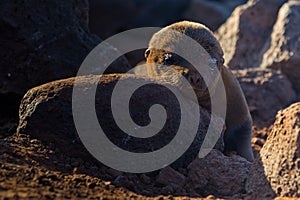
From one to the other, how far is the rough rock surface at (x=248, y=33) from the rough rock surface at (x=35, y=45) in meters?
3.21

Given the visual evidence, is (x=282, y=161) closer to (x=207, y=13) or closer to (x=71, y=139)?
(x=71, y=139)

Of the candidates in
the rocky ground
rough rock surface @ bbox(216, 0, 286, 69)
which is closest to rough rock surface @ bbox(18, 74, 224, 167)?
the rocky ground

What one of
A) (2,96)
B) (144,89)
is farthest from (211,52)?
(2,96)

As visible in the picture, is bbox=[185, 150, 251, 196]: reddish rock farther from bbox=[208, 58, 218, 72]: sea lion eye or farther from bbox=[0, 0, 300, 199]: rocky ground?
bbox=[208, 58, 218, 72]: sea lion eye

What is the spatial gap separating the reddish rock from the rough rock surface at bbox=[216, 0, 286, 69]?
394 cm

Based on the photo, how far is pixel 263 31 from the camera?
8.74 m

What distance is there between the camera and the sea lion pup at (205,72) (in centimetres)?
521

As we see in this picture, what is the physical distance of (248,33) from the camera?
8688 millimetres

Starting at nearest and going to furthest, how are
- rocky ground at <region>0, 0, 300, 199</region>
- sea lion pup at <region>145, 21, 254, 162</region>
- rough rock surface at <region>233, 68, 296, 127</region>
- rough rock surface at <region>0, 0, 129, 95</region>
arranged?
1. rocky ground at <region>0, 0, 300, 199</region>
2. sea lion pup at <region>145, 21, 254, 162</region>
3. rough rock surface at <region>0, 0, 129, 95</region>
4. rough rock surface at <region>233, 68, 296, 127</region>

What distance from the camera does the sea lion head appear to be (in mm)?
5152

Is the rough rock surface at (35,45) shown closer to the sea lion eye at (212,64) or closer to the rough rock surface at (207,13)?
the sea lion eye at (212,64)

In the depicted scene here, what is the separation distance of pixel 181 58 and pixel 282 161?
1.42 meters

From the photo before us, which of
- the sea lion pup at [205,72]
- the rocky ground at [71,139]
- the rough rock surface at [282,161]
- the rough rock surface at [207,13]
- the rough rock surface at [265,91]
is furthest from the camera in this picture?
the rough rock surface at [207,13]

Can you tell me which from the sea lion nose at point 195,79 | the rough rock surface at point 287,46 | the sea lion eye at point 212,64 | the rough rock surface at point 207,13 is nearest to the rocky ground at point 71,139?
the sea lion nose at point 195,79
